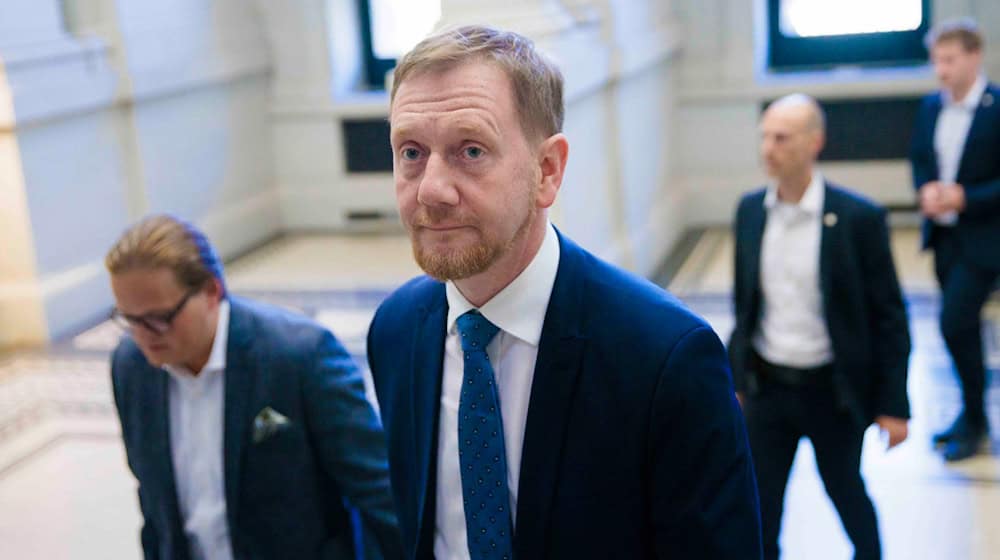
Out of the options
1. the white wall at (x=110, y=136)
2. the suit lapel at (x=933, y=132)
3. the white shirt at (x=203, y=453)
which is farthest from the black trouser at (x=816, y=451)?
the white wall at (x=110, y=136)

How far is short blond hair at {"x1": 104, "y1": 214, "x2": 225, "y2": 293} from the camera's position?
9.80ft

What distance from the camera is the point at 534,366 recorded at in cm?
199

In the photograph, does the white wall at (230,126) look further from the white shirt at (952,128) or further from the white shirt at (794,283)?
the white shirt at (794,283)

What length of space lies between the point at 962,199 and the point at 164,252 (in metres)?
4.05

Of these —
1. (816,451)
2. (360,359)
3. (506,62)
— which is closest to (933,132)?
(816,451)

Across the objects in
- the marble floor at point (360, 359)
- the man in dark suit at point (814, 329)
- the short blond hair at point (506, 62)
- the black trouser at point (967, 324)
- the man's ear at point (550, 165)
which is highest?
the short blond hair at point (506, 62)

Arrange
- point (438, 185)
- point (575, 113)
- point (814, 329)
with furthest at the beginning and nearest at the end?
point (575, 113) < point (814, 329) < point (438, 185)

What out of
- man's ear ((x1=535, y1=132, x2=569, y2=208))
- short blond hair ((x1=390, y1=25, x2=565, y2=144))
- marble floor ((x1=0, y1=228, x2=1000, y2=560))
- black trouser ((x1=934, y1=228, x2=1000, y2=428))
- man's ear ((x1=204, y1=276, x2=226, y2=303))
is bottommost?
marble floor ((x1=0, y1=228, x2=1000, y2=560))

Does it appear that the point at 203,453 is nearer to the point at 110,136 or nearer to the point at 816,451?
the point at 816,451

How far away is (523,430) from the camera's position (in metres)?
2.01

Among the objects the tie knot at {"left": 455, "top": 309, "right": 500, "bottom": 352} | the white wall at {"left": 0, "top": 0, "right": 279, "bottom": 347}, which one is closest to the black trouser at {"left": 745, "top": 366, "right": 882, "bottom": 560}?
the tie knot at {"left": 455, "top": 309, "right": 500, "bottom": 352}

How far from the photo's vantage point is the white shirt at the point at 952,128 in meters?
6.04

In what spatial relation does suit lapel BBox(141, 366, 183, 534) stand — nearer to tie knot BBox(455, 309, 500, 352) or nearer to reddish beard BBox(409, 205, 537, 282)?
tie knot BBox(455, 309, 500, 352)

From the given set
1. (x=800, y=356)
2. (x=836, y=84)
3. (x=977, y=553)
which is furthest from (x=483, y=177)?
(x=836, y=84)
